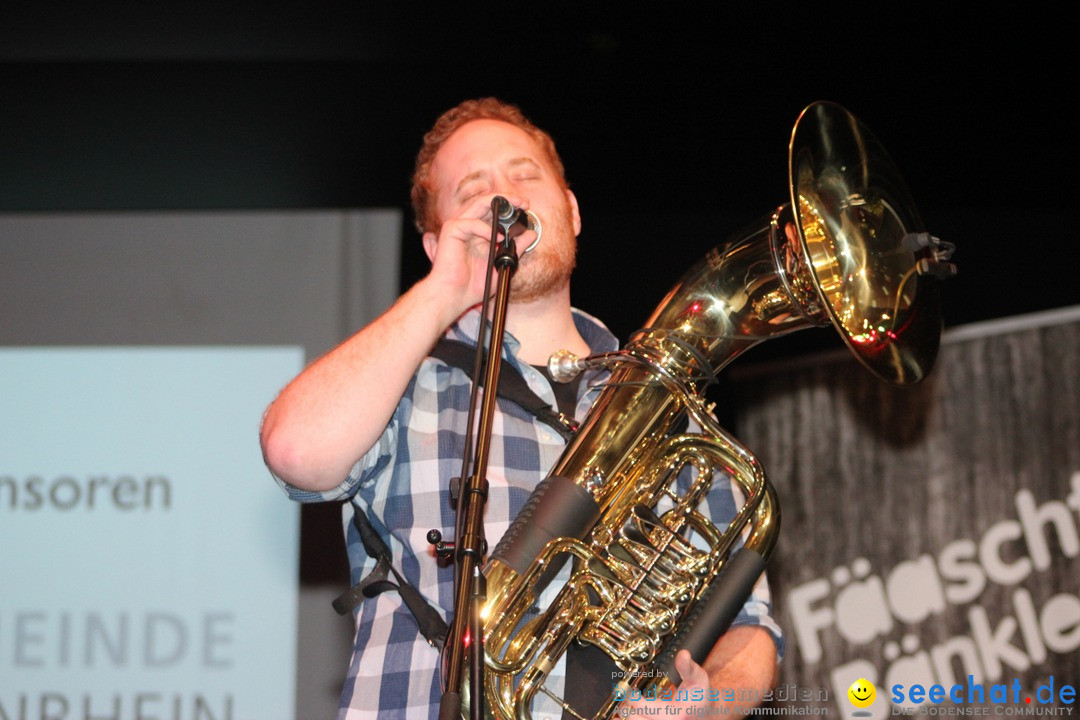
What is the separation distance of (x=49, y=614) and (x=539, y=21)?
2.48 m

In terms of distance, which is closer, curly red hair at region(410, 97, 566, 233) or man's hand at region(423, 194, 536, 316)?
man's hand at region(423, 194, 536, 316)

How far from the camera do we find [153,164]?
12.6ft


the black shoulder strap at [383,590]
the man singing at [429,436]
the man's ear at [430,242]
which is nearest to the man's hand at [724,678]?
the man singing at [429,436]

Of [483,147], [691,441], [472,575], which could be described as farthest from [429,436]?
[483,147]

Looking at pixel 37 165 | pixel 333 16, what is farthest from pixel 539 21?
pixel 37 165

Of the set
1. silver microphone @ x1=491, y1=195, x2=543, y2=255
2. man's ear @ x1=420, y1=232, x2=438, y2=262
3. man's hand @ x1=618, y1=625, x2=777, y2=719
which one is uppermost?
man's ear @ x1=420, y1=232, x2=438, y2=262

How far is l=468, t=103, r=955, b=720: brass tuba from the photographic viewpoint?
1.82m

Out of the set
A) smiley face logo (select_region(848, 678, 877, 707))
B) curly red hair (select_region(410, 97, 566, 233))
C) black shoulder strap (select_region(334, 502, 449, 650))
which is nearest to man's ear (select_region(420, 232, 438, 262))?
curly red hair (select_region(410, 97, 566, 233))

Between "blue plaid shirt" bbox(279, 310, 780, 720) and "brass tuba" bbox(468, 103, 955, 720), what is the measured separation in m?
0.12

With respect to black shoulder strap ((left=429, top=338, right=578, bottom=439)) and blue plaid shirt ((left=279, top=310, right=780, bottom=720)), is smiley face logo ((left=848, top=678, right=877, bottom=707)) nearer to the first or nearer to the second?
blue plaid shirt ((left=279, top=310, right=780, bottom=720))

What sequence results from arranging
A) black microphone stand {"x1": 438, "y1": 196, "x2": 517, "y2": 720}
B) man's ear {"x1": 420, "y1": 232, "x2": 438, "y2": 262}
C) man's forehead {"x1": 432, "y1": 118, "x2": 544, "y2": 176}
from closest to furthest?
1. black microphone stand {"x1": 438, "y1": 196, "x2": 517, "y2": 720}
2. man's forehead {"x1": 432, "y1": 118, "x2": 544, "y2": 176}
3. man's ear {"x1": 420, "y1": 232, "x2": 438, "y2": 262}

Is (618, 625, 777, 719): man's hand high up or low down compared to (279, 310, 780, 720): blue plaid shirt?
down

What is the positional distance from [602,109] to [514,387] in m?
1.77

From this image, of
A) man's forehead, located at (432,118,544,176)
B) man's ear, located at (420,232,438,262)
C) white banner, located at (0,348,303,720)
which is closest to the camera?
man's forehead, located at (432,118,544,176)
